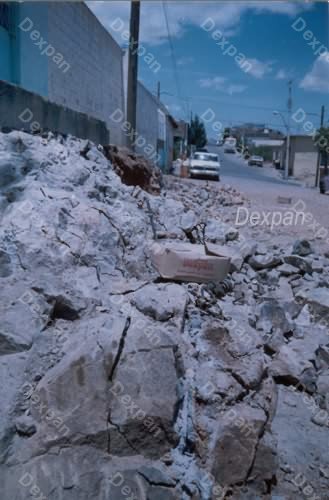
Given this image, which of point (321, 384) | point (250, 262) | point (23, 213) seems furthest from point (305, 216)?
point (23, 213)

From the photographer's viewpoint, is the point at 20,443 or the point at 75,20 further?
the point at 75,20

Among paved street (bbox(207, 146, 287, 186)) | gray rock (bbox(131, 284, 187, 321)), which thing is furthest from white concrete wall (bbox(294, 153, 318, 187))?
gray rock (bbox(131, 284, 187, 321))

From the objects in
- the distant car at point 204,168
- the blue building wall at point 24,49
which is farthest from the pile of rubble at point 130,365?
the distant car at point 204,168

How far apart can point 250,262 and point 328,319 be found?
134cm

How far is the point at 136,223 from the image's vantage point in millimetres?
4859

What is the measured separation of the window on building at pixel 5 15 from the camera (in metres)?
6.01

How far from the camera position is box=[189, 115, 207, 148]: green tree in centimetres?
4629

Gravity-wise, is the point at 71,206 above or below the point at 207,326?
above

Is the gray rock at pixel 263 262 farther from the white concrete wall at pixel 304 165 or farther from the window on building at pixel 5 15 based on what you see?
the white concrete wall at pixel 304 165

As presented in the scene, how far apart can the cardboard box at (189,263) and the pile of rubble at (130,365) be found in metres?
0.11

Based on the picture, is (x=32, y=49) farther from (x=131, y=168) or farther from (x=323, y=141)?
(x=323, y=141)

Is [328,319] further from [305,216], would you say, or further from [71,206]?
[305,216]

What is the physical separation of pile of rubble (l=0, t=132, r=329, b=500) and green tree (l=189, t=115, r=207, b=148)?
4308 cm

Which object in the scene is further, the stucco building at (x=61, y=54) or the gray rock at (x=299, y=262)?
the stucco building at (x=61, y=54)
